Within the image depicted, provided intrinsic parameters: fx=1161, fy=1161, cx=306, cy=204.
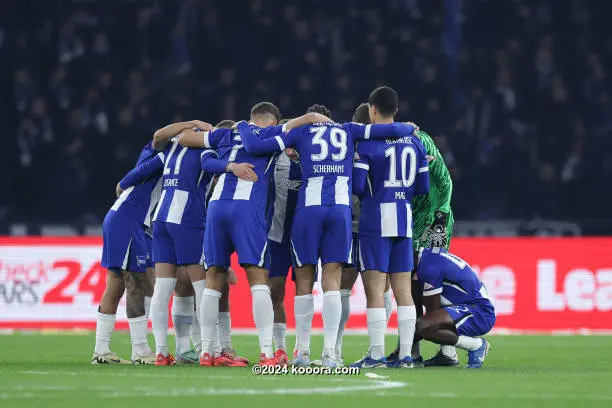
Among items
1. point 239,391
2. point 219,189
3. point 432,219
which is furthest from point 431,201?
point 239,391

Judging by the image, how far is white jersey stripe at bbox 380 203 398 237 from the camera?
10.1 metres

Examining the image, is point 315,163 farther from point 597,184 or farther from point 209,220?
point 597,184

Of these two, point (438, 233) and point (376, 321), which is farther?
point (438, 233)

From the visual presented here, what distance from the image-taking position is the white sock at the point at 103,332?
10695 mm

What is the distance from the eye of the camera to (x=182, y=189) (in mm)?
10516

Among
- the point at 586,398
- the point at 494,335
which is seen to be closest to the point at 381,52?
the point at 494,335

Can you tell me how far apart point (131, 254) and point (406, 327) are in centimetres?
266

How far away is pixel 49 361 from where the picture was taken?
1084 cm

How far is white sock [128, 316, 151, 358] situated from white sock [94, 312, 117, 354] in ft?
0.85

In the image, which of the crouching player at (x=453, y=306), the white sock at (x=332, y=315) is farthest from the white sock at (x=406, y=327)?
the white sock at (x=332, y=315)

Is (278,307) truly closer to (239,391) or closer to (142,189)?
(142,189)

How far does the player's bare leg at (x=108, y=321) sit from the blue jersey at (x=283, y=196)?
1603 mm

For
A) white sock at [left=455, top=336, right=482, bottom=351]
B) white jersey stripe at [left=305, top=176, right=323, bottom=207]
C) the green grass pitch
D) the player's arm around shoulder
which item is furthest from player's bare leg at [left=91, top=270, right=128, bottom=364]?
white sock at [left=455, top=336, right=482, bottom=351]

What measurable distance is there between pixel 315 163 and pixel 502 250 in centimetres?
746
